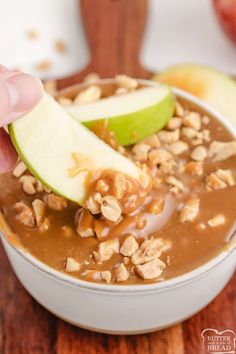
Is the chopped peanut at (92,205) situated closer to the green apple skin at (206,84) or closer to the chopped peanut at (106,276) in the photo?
the chopped peanut at (106,276)

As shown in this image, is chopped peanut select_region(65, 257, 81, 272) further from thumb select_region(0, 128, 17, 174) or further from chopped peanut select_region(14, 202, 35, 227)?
thumb select_region(0, 128, 17, 174)

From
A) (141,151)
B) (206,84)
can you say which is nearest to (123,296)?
(141,151)

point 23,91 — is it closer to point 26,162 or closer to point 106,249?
point 26,162

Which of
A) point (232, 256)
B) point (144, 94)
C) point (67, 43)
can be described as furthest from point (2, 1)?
point (232, 256)

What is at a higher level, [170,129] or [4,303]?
[170,129]

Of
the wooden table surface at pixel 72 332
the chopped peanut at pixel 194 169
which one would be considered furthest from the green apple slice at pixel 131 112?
the wooden table surface at pixel 72 332

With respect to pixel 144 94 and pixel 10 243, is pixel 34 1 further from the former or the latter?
pixel 10 243
